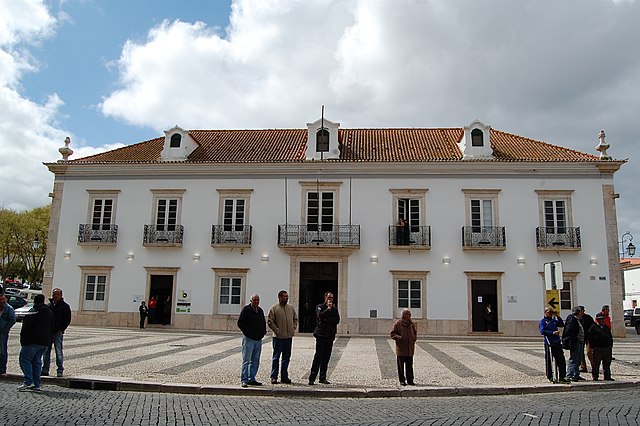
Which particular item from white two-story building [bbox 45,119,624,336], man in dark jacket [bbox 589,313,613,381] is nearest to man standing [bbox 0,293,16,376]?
man in dark jacket [bbox 589,313,613,381]

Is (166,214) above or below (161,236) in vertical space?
above

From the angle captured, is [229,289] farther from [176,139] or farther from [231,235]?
[176,139]

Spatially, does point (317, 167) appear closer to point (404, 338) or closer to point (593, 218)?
point (593, 218)

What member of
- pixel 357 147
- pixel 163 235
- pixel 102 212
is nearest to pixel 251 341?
pixel 163 235

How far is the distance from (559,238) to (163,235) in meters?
16.3

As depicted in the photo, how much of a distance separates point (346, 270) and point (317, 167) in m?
4.51

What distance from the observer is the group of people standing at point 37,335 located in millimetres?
8711

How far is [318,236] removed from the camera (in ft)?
75.4

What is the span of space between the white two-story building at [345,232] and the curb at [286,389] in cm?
1299

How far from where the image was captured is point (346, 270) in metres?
22.8

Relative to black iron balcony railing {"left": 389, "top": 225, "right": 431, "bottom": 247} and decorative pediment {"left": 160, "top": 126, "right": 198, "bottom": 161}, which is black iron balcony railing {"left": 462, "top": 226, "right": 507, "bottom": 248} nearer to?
black iron balcony railing {"left": 389, "top": 225, "right": 431, "bottom": 247}

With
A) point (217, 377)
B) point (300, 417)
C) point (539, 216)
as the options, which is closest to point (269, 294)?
point (539, 216)

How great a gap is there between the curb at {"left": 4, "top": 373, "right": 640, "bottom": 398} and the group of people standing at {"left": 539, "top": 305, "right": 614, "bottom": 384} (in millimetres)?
667

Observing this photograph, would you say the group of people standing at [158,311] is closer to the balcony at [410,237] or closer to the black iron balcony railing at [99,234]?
the black iron balcony railing at [99,234]
